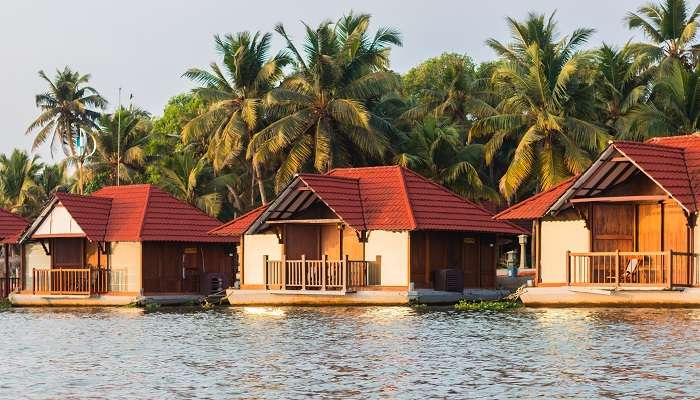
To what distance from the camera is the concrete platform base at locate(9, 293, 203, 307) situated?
46.4 metres

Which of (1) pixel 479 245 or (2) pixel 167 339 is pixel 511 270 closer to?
(1) pixel 479 245

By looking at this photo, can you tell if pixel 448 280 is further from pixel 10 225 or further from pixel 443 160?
pixel 10 225

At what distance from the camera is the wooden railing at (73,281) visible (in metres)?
47.3

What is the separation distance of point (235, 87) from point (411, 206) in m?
16.6

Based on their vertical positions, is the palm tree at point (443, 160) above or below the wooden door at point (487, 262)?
above

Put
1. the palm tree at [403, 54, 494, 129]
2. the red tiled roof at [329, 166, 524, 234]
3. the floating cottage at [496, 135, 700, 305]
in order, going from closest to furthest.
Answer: the floating cottage at [496, 135, 700, 305] → the red tiled roof at [329, 166, 524, 234] → the palm tree at [403, 54, 494, 129]

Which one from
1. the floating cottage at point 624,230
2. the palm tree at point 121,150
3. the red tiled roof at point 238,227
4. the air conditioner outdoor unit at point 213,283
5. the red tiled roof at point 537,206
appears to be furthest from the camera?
the palm tree at point 121,150

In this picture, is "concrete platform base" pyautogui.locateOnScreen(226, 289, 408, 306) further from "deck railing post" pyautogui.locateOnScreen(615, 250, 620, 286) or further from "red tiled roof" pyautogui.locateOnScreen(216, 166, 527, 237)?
"deck railing post" pyautogui.locateOnScreen(615, 250, 620, 286)

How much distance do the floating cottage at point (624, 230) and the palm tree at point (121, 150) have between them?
111ft

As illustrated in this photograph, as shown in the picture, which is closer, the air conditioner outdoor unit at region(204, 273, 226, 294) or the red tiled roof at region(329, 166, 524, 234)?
the red tiled roof at region(329, 166, 524, 234)

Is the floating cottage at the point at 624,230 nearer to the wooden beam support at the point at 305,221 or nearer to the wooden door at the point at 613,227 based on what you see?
the wooden door at the point at 613,227

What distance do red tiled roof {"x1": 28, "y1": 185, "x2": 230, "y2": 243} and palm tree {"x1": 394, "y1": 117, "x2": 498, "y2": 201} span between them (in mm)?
9945

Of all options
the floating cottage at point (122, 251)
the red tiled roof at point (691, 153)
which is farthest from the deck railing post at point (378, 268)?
the red tiled roof at point (691, 153)

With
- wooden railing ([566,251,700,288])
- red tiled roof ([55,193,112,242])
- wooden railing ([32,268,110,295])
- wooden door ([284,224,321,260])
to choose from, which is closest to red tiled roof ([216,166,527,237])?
wooden door ([284,224,321,260])
